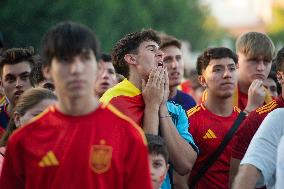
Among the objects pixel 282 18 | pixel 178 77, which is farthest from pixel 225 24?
pixel 178 77

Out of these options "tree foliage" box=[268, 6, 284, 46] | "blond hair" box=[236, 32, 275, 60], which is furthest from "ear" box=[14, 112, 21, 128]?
"tree foliage" box=[268, 6, 284, 46]

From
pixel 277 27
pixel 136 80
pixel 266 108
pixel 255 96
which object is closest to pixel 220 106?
pixel 255 96

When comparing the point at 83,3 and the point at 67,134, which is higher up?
the point at 83,3

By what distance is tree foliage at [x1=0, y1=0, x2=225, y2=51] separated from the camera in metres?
32.8

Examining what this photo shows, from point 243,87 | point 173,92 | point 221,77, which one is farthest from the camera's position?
point 173,92

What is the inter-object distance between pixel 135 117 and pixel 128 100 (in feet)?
0.48

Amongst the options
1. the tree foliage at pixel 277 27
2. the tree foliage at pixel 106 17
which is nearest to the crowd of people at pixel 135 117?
the tree foliage at pixel 106 17

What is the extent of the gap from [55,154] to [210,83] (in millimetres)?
4286

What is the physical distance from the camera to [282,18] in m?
85.6

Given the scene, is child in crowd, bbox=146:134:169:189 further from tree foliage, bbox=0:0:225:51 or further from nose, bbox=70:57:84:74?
tree foliage, bbox=0:0:225:51

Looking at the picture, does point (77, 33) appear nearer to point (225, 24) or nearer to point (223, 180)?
point (223, 180)

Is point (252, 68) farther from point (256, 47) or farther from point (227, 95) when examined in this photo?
point (227, 95)

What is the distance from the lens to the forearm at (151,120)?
6.61 meters

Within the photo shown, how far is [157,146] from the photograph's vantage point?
6328 mm
